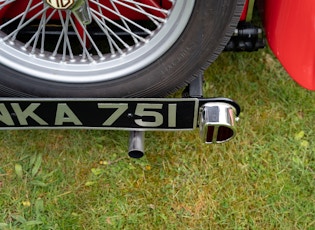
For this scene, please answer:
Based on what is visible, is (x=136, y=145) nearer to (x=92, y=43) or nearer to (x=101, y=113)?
(x=101, y=113)

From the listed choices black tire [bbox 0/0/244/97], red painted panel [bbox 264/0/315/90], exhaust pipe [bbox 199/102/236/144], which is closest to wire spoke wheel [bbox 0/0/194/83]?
black tire [bbox 0/0/244/97]

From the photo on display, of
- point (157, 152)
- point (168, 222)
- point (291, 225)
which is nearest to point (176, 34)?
point (157, 152)

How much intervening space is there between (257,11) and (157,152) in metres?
0.74

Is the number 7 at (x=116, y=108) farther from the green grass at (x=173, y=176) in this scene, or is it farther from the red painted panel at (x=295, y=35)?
the red painted panel at (x=295, y=35)

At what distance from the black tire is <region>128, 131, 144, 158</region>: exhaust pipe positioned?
175mm

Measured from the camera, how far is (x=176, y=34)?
1.58m

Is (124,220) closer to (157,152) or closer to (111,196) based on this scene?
(111,196)

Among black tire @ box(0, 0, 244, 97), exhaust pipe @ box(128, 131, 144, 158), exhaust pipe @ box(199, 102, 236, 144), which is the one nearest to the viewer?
black tire @ box(0, 0, 244, 97)

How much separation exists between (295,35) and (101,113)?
69 centimetres

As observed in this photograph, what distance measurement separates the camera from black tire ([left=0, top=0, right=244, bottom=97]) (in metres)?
1.51

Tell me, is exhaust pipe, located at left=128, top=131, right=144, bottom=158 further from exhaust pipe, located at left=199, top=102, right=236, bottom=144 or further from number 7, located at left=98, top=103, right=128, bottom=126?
exhaust pipe, located at left=199, top=102, right=236, bottom=144

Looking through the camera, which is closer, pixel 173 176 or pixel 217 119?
pixel 217 119

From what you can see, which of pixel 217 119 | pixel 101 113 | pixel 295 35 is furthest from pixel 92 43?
pixel 295 35

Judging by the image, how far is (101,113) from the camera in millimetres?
1689
